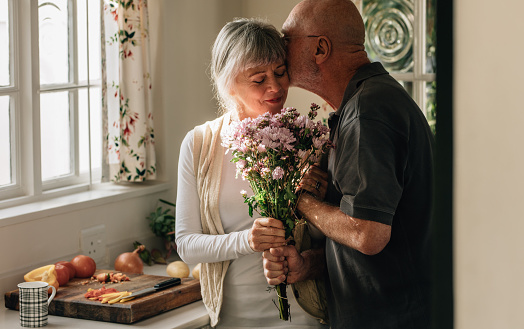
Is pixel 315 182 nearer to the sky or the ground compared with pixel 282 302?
nearer to the sky

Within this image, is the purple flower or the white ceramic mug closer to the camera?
the purple flower

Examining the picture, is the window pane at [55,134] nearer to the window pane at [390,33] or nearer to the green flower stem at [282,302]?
the green flower stem at [282,302]

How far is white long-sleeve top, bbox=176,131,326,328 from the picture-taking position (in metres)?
1.69

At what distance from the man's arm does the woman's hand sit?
0.31 feet

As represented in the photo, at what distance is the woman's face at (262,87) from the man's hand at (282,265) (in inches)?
15.9

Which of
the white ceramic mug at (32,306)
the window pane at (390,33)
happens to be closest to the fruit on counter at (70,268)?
the white ceramic mug at (32,306)

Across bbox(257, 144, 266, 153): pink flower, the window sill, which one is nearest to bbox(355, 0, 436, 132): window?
the window sill

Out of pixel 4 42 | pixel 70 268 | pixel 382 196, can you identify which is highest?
pixel 4 42

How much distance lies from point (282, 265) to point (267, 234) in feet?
0.31

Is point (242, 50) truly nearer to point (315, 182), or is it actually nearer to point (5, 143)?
point (315, 182)

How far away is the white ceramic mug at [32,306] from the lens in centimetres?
184

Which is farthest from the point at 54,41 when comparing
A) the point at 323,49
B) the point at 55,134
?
the point at 323,49

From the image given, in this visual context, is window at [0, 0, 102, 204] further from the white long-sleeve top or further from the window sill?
the white long-sleeve top

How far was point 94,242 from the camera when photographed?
2527 mm
